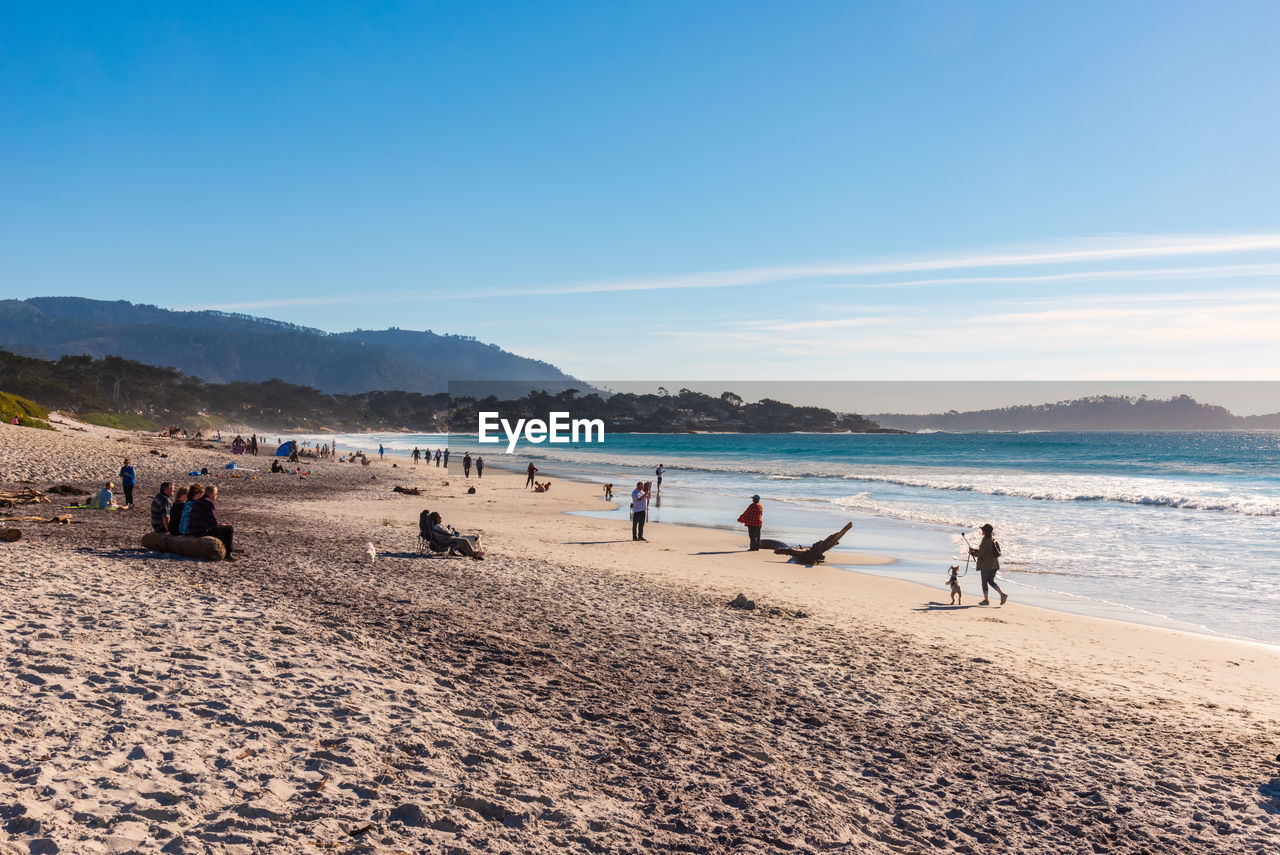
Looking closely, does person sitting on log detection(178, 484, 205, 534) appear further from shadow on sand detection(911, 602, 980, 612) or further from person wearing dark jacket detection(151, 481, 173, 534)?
shadow on sand detection(911, 602, 980, 612)

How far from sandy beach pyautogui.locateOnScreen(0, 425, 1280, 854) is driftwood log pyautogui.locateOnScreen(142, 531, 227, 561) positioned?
0.24 m

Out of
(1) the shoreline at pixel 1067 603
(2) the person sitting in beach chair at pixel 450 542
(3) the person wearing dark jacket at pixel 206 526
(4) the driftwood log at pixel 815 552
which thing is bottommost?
(1) the shoreline at pixel 1067 603

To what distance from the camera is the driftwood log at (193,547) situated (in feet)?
39.8

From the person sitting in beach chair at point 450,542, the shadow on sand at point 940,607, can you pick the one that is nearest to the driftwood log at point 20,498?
the person sitting in beach chair at point 450,542

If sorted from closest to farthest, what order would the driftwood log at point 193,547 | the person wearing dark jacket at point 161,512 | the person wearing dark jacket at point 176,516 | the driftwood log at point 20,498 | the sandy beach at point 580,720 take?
the sandy beach at point 580,720 < the driftwood log at point 193,547 < the person wearing dark jacket at point 176,516 < the person wearing dark jacket at point 161,512 < the driftwood log at point 20,498

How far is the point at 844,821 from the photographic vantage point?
5238 mm

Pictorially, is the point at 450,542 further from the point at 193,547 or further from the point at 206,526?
the point at 193,547

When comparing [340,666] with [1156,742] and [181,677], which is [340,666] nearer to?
[181,677]

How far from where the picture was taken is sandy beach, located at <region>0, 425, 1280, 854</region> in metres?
4.79

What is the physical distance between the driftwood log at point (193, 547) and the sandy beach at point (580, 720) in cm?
24

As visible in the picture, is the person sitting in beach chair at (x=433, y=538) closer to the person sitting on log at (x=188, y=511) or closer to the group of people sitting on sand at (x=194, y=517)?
the group of people sitting on sand at (x=194, y=517)

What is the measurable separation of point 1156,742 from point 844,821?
12.1ft

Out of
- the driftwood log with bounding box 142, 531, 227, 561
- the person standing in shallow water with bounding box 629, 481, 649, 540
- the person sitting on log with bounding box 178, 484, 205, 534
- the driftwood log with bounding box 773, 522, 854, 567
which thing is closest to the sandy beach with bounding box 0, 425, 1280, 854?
the driftwood log with bounding box 142, 531, 227, 561

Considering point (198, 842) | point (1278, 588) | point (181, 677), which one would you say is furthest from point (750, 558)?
point (198, 842)
